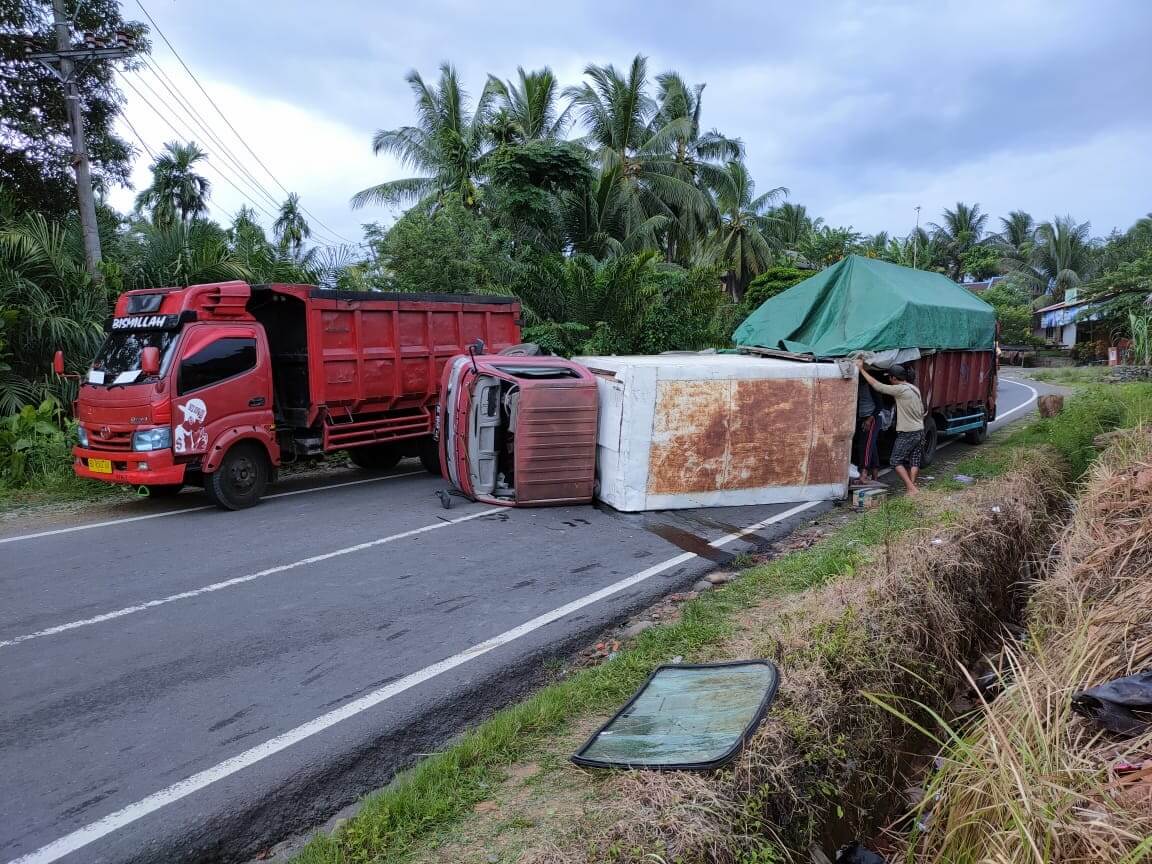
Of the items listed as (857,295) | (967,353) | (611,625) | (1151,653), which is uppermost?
(857,295)

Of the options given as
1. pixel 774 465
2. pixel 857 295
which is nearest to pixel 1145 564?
pixel 774 465

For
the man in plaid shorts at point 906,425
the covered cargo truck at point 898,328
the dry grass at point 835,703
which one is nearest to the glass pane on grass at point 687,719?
the dry grass at point 835,703

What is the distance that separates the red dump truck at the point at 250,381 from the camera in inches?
351

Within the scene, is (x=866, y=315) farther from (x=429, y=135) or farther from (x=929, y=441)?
(x=429, y=135)

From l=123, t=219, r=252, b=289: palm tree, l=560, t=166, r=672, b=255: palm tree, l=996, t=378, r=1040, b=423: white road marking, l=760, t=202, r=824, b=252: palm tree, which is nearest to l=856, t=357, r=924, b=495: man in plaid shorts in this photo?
l=996, t=378, r=1040, b=423: white road marking

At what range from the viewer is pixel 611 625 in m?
5.84

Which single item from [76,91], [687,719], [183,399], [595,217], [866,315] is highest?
[76,91]

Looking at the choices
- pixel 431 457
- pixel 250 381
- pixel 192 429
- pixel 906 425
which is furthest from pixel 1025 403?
pixel 192 429

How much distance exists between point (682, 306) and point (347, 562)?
1245cm

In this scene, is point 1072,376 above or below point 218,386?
below

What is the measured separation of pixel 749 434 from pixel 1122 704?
6411 mm

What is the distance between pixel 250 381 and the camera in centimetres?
966

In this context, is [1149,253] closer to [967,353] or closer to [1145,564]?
[967,353]

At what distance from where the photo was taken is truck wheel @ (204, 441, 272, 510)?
929cm
